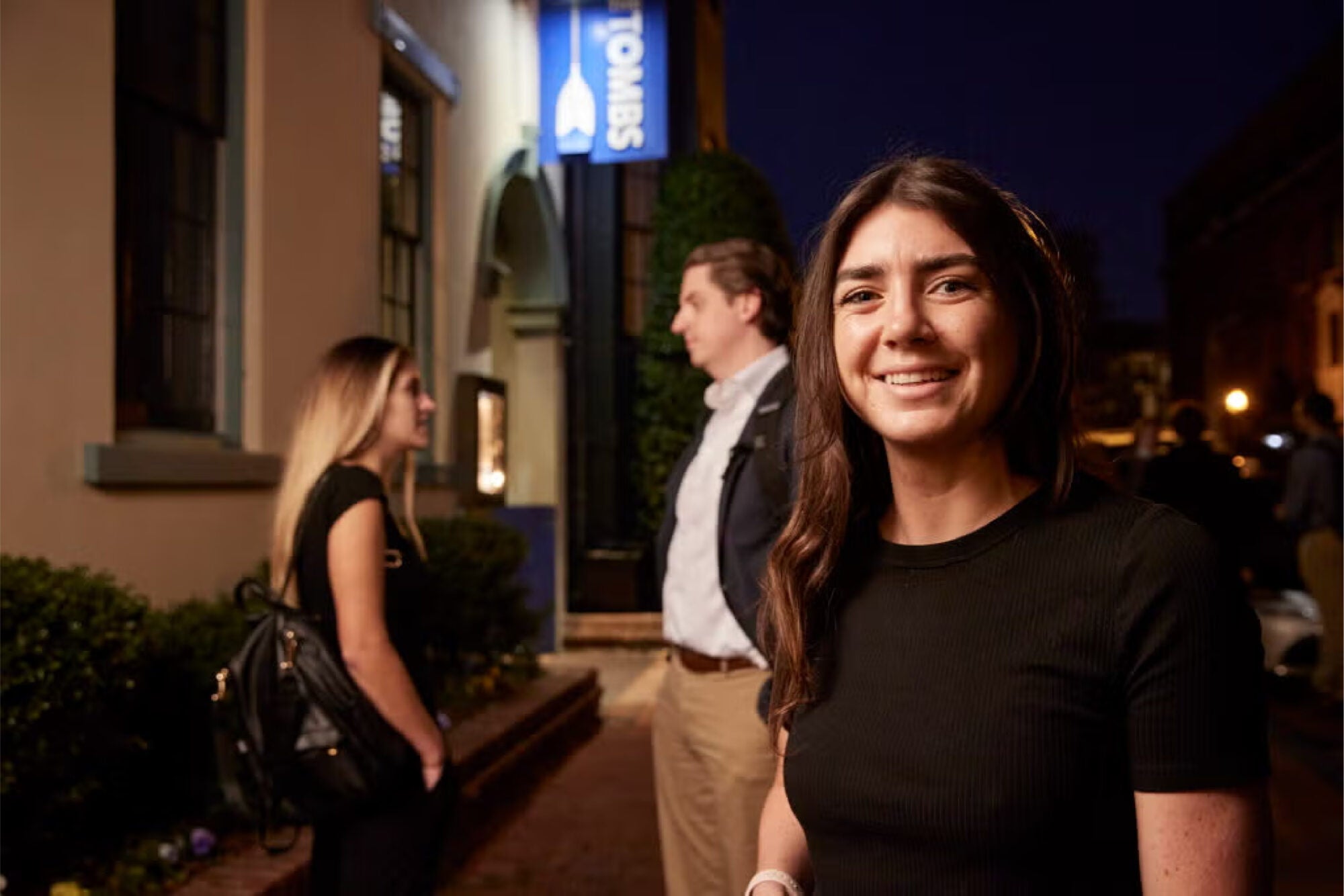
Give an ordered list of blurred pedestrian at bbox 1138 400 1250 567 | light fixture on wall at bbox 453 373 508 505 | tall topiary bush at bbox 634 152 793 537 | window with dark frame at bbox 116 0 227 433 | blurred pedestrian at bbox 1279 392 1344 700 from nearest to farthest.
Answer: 1. window with dark frame at bbox 116 0 227 433
2. blurred pedestrian at bbox 1138 400 1250 567
3. blurred pedestrian at bbox 1279 392 1344 700
4. light fixture on wall at bbox 453 373 508 505
5. tall topiary bush at bbox 634 152 793 537

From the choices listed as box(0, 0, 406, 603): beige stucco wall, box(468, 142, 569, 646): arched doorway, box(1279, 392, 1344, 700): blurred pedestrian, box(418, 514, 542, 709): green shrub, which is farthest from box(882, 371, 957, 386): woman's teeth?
box(468, 142, 569, 646): arched doorway

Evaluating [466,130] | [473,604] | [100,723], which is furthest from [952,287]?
[466,130]

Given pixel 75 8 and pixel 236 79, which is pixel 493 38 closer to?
pixel 236 79

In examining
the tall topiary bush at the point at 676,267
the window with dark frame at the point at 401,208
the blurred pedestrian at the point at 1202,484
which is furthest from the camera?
the tall topiary bush at the point at 676,267

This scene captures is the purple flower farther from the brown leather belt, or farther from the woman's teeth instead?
the woman's teeth

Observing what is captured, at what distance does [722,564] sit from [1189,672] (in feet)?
6.70

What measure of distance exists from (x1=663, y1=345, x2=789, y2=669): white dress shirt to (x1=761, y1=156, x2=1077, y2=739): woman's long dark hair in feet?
4.78

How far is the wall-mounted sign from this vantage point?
1095 centimetres

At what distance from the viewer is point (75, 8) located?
459cm

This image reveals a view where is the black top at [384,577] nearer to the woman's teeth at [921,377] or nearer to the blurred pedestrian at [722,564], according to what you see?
the blurred pedestrian at [722,564]

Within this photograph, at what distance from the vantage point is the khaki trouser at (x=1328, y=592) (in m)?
8.22

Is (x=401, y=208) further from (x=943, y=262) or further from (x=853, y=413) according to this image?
(x=943, y=262)

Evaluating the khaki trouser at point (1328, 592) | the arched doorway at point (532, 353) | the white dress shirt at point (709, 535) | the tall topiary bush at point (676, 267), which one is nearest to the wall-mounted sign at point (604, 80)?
the arched doorway at point (532, 353)

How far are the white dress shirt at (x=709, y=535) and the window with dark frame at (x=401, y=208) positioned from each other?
5.13m
